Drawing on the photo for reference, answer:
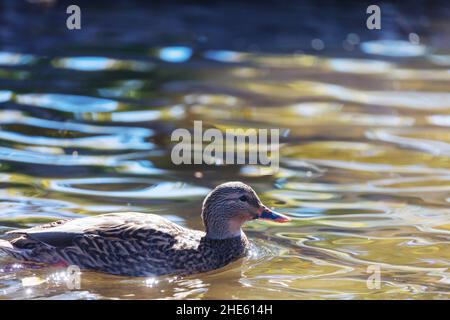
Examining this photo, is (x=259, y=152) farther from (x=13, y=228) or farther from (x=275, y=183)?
(x=13, y=228)

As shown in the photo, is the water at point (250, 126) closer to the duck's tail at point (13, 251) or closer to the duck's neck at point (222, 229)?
the duck's tail at point (13, 251)

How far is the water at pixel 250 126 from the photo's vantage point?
8.48m

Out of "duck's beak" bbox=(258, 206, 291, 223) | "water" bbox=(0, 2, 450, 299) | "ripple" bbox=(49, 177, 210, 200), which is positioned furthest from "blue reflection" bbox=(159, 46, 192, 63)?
"duck's beak" bbox=(258, 206, 291, 223)

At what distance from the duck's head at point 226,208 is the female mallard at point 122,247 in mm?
175

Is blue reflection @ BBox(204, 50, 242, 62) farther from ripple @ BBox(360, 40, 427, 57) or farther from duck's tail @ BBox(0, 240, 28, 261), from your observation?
duck's tail @ BBox(0, 240, 28, 261)

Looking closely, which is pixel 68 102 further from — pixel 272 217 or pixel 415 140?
pixel 272 217

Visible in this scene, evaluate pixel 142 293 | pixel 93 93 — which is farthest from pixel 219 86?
pixel 142 293

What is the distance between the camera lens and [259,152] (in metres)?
12.3

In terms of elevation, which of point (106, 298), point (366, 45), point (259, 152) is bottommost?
point (106, 298)

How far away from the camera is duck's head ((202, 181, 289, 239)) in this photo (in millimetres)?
8914

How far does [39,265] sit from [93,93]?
6.97 meters

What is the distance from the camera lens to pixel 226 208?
8914mm

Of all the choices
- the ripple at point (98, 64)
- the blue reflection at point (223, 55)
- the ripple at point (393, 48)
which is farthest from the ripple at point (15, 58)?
the ripple at point (393, 48)

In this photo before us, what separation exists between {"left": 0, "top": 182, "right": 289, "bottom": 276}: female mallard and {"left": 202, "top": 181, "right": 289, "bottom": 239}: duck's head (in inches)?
6.9
